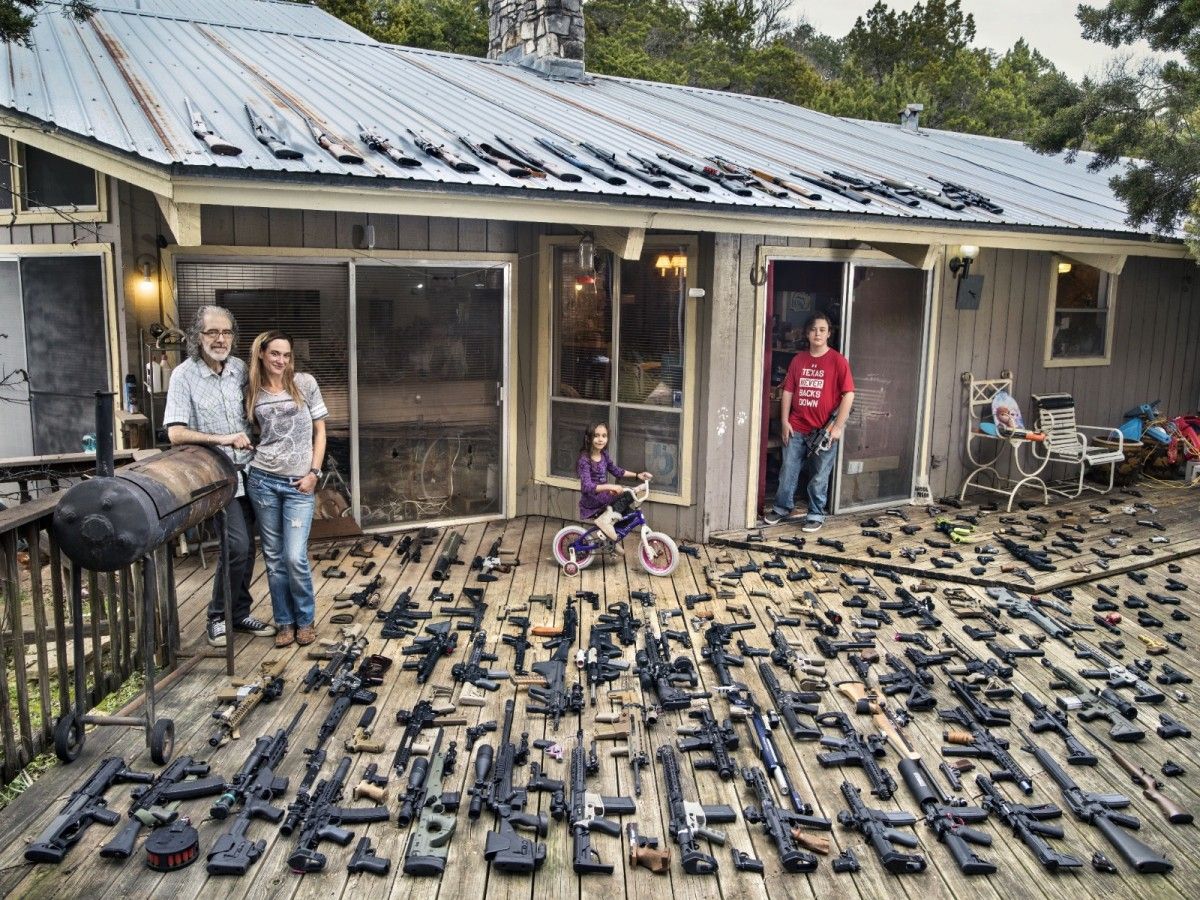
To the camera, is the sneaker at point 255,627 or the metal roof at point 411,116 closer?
the sneaker at point 255,627

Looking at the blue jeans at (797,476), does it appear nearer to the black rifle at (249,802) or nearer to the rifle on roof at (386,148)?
the rifle on roof at (386,148)

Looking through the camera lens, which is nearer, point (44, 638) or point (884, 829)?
point (884, 829)

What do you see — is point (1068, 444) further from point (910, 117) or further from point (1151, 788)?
point (1151, 788)

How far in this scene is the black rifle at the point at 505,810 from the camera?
11.7ft

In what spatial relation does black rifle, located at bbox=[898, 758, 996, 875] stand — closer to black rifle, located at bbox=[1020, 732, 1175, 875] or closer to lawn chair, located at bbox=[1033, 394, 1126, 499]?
black rifle, located at bbox=[1020, 732, 1175, 875]

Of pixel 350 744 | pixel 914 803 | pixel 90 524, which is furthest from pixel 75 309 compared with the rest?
pixel 914 803

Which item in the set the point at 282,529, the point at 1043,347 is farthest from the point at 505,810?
the point at 1043,347

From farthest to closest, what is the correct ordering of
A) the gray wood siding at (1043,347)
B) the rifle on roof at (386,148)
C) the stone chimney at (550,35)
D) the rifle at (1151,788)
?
the stone chimney at (550,35) → the gray wood siding at (1043,347) → the rifle on roof at (386,148) → the rifle at (1151,788)

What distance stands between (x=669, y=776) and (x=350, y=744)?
144 cm

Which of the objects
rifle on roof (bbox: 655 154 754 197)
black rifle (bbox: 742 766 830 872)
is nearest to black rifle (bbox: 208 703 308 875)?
black rifle (bbox: 742 766 830 872)

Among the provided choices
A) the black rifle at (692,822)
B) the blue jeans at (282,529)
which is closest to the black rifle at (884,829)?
the black rifle at (692,822)

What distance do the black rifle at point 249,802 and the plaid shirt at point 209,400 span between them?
1.64 meters

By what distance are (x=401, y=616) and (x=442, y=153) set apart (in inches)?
117

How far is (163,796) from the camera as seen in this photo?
394 cm
